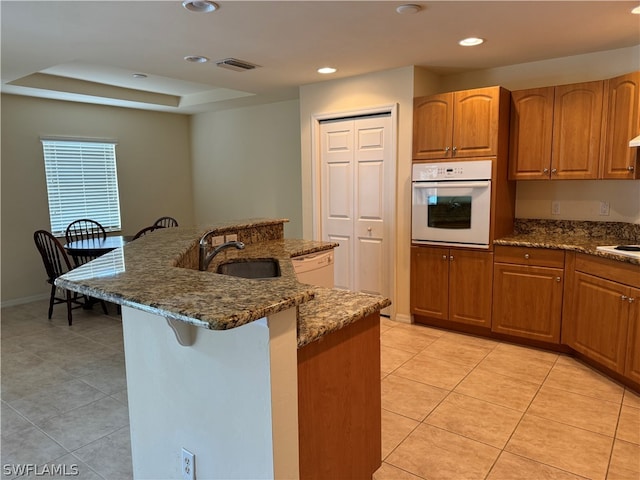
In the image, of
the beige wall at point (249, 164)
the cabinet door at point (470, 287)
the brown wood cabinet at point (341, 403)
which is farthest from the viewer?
the beige wall at point (249, 164)

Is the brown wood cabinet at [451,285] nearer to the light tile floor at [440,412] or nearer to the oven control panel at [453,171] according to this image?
the light tile floor at [440,412]

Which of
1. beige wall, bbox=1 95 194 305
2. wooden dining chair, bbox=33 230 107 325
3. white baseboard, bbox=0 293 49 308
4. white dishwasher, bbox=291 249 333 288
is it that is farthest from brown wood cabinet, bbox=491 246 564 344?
white baseboard, bbox=0 293 49 308

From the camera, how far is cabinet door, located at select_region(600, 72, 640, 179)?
3025 mm

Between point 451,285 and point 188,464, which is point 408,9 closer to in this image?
point 451,285

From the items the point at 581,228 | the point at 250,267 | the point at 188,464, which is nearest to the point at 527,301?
the point at 581,228

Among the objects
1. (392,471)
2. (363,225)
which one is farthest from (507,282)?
(392,471)

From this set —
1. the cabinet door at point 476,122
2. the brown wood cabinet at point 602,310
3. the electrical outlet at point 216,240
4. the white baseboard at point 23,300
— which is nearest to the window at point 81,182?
the white baseboard at point 23,300

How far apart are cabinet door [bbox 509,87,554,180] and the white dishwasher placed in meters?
1.74

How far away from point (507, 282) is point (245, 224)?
2180 mm

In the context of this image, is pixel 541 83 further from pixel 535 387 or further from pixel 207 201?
pixel 207 201

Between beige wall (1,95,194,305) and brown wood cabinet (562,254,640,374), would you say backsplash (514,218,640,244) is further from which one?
beige wall (1,95,194,305)

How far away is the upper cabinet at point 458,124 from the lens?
3490 mm

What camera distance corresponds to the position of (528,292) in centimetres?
346

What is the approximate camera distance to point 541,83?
148 inches
